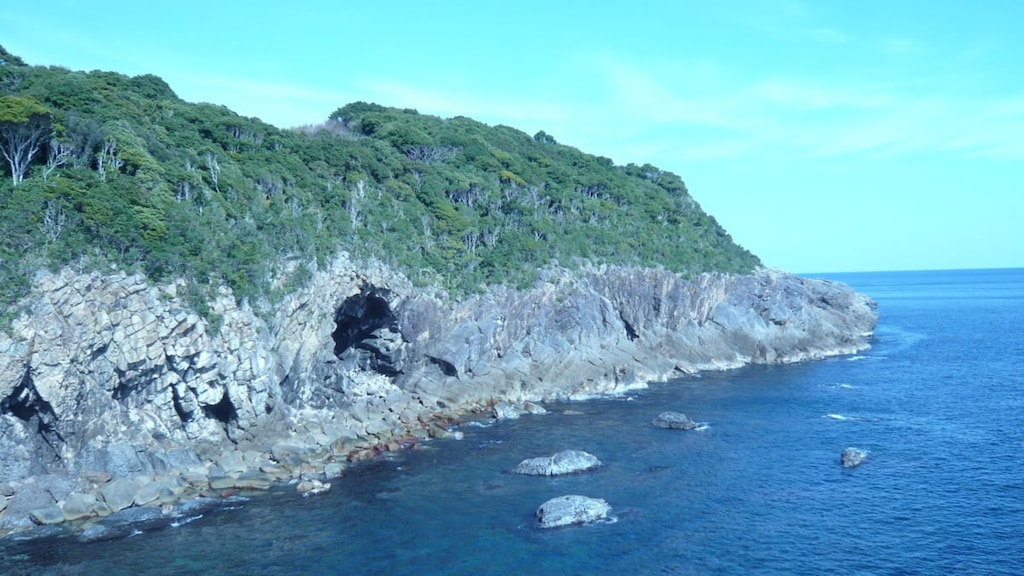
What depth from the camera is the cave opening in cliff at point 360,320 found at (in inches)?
2362

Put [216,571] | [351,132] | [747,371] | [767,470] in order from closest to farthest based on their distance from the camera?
[216,571]
[767,470]
[747,371]
[351,132]

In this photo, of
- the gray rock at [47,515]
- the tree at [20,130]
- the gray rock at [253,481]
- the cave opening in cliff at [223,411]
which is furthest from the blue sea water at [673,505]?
the tree at [20,130]

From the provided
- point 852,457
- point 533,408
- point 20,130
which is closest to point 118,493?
point 20,130

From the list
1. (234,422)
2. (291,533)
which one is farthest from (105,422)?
(291,533)

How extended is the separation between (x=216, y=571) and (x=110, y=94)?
4478cm

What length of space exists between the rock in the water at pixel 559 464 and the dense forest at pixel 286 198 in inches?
893

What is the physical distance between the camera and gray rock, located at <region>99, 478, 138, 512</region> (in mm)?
37656

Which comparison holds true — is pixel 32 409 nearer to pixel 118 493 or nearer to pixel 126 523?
pixel 118 493

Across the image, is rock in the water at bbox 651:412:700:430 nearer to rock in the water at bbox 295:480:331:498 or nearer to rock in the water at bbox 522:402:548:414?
rock in the water at bbox 522:402:548:414

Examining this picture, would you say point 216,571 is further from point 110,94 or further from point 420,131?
point 420,131

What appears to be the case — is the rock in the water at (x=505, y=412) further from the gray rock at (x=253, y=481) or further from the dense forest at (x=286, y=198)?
the gray rock at (x=253, y=481)

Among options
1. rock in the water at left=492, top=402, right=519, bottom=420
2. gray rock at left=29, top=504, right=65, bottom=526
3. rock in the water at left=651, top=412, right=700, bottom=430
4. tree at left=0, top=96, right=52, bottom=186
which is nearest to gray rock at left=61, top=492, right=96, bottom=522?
gray rock at left=29, top=504, right=65, bottom=526

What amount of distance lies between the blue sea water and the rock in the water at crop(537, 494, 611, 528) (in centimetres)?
66

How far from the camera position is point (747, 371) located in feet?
249
